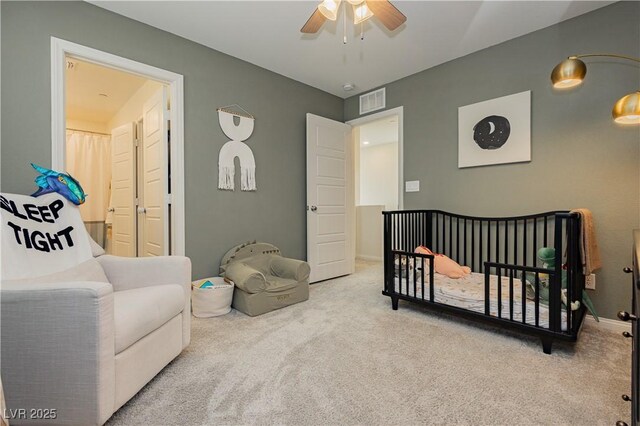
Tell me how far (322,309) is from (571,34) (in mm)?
3012

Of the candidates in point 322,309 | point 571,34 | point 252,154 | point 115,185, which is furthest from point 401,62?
point 115,185

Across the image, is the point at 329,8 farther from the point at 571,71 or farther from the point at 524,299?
the point at 524,299

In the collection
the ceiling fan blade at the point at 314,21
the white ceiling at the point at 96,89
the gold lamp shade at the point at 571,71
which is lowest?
the gold lamp shade at the point at 571,71

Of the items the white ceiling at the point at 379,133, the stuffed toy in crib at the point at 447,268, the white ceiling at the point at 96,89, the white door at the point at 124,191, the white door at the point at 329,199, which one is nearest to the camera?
the stuffed toy in crib at the point at 447,268

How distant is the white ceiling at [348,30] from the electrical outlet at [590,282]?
6.64 feet


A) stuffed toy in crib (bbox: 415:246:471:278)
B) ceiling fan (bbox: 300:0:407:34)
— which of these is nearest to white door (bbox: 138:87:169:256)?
ceiling fan (bbox: 300:0:407:34)

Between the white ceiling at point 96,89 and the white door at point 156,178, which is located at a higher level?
the white ceiling at point 96,89

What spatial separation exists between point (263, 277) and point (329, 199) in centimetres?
155

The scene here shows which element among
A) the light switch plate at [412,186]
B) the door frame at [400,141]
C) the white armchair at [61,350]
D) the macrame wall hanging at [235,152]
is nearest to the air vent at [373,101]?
the door frame at [400,141]

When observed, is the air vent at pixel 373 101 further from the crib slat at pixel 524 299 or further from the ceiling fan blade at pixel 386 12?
the crib slat at pixel 524 299

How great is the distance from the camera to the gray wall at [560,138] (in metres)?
2.15

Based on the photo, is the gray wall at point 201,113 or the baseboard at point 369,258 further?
the baseboard at point 369,258

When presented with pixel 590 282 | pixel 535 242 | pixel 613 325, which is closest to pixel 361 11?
pixel 535 242

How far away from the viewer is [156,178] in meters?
2.90
